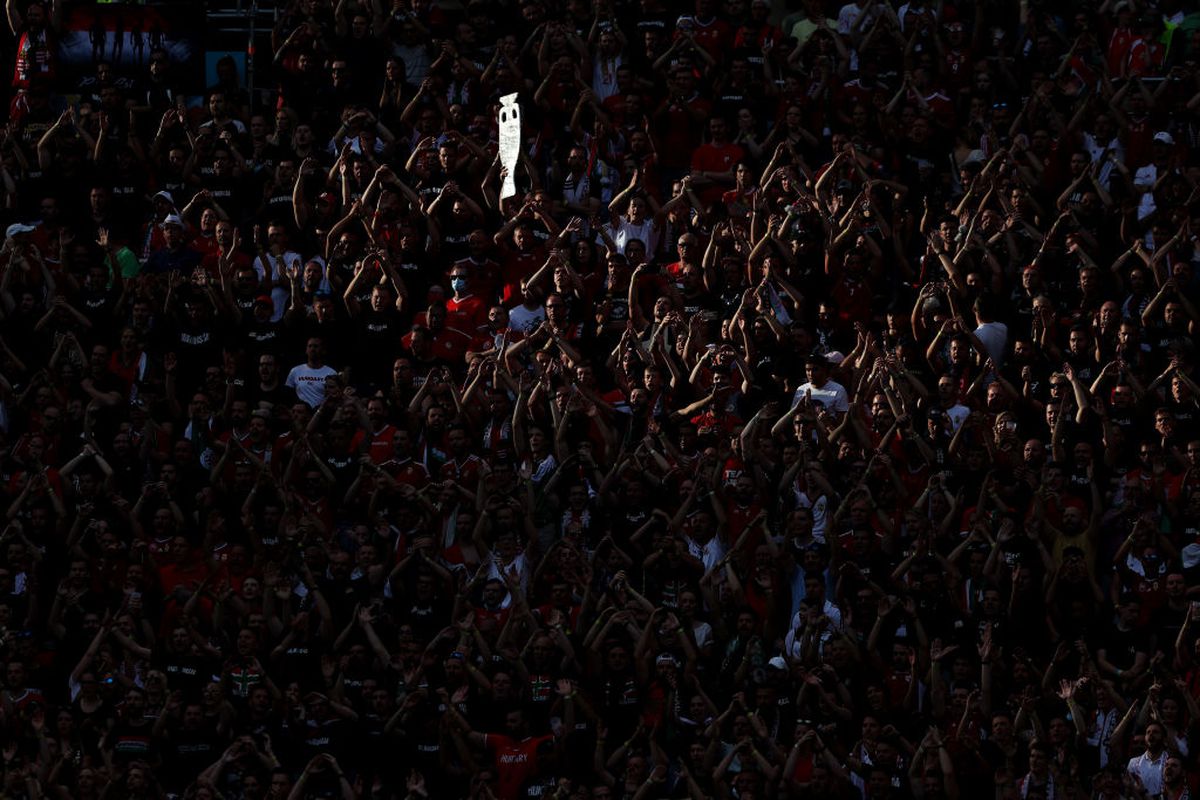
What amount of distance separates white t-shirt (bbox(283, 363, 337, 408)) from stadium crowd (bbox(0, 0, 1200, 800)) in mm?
53

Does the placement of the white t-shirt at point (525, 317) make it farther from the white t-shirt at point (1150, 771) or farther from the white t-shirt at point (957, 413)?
the white t-shirt at point (1150, 771)

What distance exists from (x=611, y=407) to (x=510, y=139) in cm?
301

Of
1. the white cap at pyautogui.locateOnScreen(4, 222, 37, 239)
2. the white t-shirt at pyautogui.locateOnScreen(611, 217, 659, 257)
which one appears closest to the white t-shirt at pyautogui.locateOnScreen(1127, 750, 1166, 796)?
the white t-shirt at pyautogui.locateOnScreen(611, 217, 659, 257)

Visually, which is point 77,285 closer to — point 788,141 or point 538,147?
point 538,147

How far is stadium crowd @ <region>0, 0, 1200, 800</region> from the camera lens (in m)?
21.7

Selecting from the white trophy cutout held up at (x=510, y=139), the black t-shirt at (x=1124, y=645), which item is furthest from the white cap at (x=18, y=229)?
the black t-shirt at (x=1124, y=645)

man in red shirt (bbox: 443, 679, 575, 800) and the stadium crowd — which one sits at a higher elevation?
the stadium crowd

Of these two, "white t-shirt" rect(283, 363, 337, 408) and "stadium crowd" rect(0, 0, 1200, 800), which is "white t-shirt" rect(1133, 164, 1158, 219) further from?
"white t-shirt" rect(283, 363, 337, 408)

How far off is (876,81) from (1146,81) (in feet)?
8.07

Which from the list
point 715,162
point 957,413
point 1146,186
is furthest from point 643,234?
point 1146,186

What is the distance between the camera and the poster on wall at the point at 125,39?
27281mm

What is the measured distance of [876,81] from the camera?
87.8 ft

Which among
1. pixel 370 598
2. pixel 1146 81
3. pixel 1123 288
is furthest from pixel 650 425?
pixel 1146 81

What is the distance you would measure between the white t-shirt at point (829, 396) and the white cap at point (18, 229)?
23.0 ft
